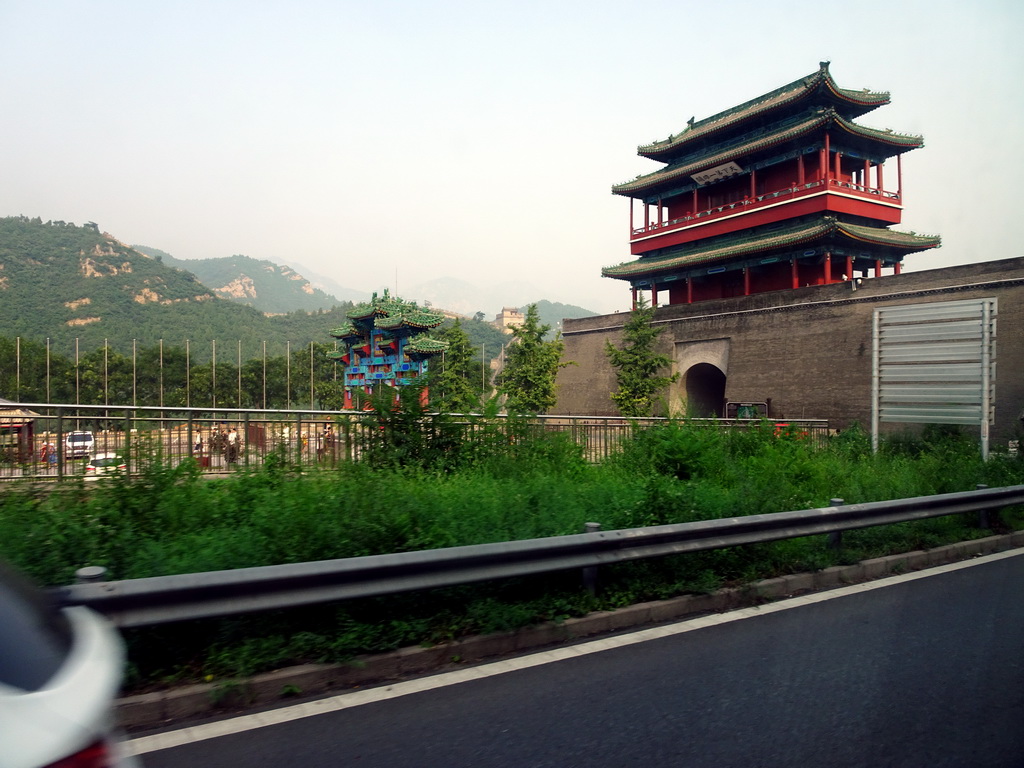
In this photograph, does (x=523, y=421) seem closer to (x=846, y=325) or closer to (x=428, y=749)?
(x=428, y=749)

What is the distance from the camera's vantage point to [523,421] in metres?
10.7

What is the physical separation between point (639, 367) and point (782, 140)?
14.1 meters

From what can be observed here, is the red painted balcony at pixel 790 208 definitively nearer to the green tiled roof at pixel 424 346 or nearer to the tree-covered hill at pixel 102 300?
the green tiled roof at pixel 424 346

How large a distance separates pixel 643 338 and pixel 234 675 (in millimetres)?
34946

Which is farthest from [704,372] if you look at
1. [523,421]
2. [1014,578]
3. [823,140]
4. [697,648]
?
[697,648]

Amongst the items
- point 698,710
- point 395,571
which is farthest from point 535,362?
point 698,710

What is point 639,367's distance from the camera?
37906 mm

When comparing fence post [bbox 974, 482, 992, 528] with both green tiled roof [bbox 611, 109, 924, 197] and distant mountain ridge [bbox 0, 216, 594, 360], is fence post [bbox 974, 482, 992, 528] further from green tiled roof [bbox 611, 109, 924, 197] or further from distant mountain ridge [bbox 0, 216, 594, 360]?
distant mountain ridge [bbox 0, 216, 594, 360]

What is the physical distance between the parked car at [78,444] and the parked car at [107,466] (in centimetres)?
163

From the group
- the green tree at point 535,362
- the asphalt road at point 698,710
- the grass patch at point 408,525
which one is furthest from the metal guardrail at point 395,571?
the green tree at point 535,362

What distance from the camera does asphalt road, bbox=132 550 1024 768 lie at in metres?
3.36

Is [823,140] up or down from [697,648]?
up

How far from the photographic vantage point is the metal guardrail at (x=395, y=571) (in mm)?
3828

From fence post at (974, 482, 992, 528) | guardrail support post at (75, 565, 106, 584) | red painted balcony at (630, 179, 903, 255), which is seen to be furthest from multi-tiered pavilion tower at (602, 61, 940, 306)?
guardrail support post at (75, 565, 106, 584)
